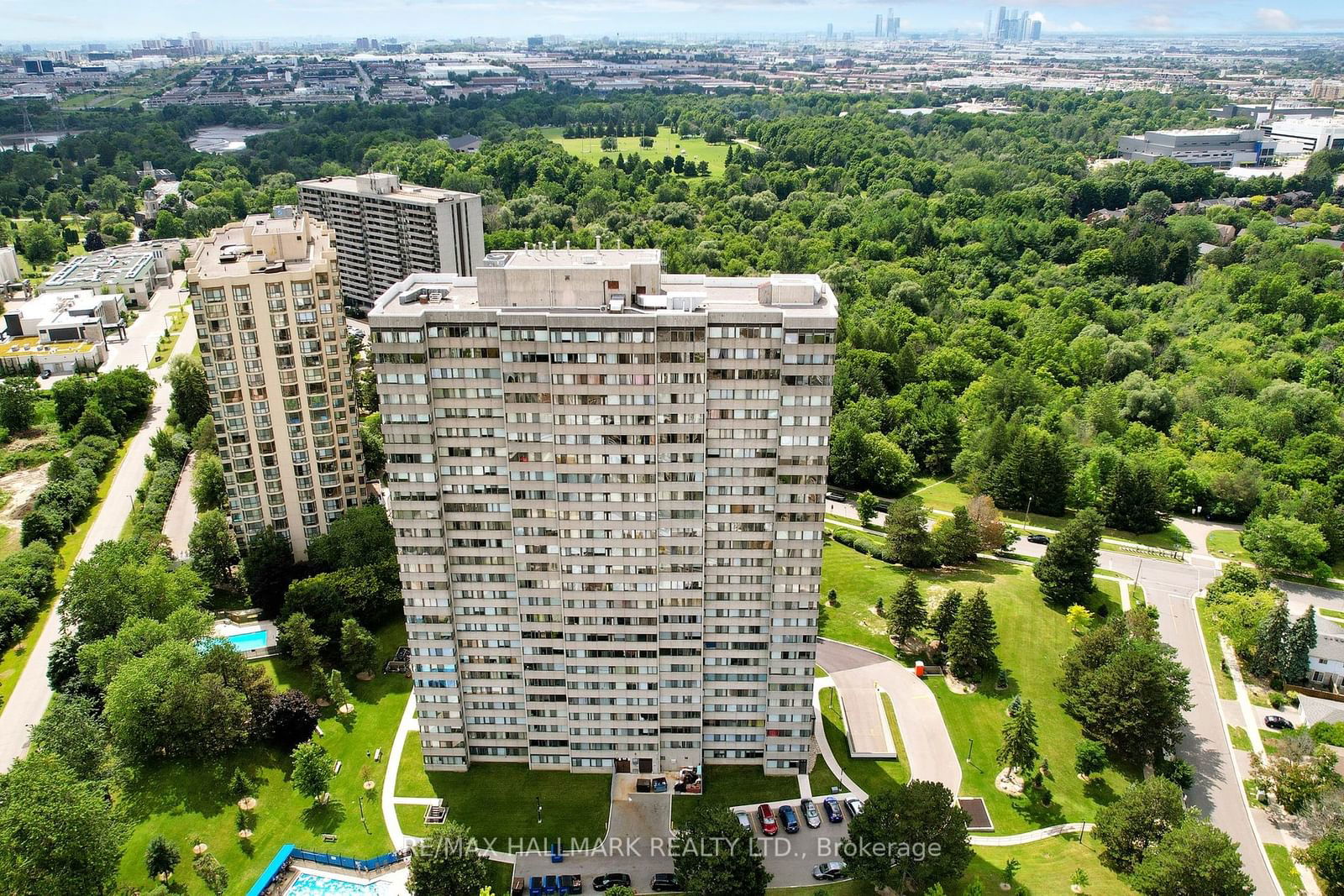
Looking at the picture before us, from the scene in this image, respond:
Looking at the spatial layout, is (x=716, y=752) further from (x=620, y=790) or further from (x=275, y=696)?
(x=275, y=696)

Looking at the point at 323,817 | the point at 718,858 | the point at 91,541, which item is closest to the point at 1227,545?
the point at 718,858

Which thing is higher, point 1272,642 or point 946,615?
point 1272,642

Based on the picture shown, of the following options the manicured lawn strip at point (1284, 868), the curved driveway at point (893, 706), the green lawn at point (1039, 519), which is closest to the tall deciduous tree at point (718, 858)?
the curved driveway at point (893, 706)

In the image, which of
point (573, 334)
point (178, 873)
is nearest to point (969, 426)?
point (573, 334)

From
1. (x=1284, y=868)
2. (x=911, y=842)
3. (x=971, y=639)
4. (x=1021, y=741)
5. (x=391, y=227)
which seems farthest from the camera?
(x=391, y=227)

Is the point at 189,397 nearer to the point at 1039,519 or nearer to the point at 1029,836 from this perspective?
the point at 1039,519

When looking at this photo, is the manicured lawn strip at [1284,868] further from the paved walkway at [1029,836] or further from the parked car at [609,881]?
the parked car at [609,881]
